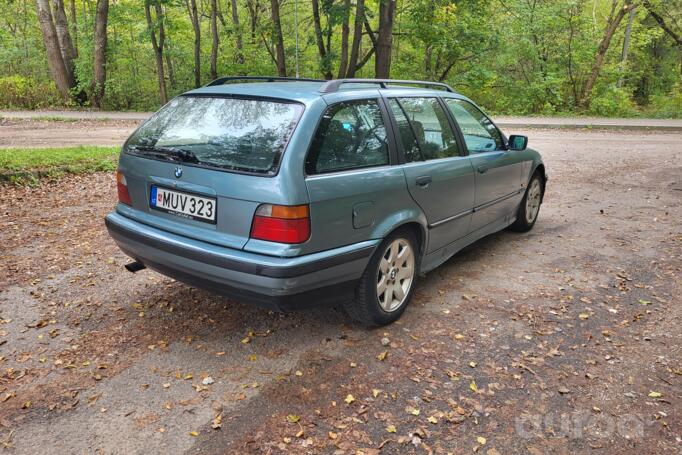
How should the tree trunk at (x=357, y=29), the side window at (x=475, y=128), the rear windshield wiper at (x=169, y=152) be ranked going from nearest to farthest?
the rear windshield wiper at (x=169, y=152) < the side window at (x=475, y=128) < the tree trunk at (x=357, y=29)

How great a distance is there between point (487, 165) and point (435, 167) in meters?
0.98

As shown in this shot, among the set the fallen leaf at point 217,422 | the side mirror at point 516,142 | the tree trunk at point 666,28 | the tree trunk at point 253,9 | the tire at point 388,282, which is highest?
the tree trunk at point 253,9

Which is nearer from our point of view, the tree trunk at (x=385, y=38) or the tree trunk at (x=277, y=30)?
the tree trunk at (x=385, y=38)

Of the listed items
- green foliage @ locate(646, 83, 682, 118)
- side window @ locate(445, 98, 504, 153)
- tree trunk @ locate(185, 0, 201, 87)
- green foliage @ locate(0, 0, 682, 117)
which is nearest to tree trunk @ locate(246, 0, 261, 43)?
green foliage @ locate(0, 0, 682, 117)

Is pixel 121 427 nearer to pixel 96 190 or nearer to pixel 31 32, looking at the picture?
pixel 96 190

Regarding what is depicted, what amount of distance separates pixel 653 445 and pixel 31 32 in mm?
33055

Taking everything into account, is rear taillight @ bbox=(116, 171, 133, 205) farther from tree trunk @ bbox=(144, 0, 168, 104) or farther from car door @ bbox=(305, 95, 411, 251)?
tree trunk @ bbox=(144, 0, 168, 104)

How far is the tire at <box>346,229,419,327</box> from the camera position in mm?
3562

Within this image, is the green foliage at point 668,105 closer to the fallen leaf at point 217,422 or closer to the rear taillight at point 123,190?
the rear taillight at point 123,190

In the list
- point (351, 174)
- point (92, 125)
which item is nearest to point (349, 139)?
point (351, 174)

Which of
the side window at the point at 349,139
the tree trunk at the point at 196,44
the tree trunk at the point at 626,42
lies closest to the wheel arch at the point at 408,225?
the side window at the point at 349,139

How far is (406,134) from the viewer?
390 centimetres

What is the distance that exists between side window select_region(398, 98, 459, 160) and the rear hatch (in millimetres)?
1166

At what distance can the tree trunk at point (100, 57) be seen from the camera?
20047 millimetres
